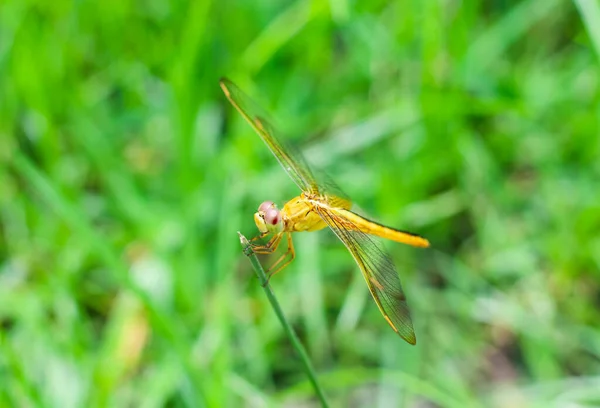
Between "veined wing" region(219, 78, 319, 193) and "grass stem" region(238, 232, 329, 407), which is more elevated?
"veined wing" region(219, 78, 319, 193)

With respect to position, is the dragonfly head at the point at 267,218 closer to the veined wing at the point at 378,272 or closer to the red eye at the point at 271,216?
the red eye at the point at 271,216

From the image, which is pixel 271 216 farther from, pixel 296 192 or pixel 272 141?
pixel 296 192

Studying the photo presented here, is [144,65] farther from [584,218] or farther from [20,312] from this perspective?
[584,218]

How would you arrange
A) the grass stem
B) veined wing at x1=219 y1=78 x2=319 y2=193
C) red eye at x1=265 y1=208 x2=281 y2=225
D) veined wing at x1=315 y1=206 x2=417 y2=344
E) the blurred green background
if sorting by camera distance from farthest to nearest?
the blurred green background, veined wing at x1=219 y1=78 x2=319 y2=193, red eye at x1=265 y1=208 x2=281 y2=225, veined wing at x1=315 y1=206 x2=417 y2=344, the grass stem

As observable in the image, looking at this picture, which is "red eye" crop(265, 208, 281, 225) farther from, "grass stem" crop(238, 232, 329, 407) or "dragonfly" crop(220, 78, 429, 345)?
"grass stem" crop(238, 232, 329, 407)

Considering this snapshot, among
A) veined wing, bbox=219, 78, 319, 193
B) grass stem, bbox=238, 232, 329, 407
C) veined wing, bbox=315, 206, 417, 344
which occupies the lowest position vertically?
grass stem, bbox=238, 232, 329, 407

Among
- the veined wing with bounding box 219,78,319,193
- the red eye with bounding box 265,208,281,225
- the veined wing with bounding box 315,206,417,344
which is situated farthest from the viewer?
the veined wing with bounding box 219,78,319,193

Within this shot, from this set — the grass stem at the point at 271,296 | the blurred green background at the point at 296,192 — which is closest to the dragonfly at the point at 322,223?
the grass stem at the point at 271,296

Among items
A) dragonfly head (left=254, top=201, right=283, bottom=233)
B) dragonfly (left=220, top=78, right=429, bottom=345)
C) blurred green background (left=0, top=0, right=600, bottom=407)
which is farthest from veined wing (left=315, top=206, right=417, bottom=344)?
blurred green background (left=0, top=0, right=600, bottom=407)
